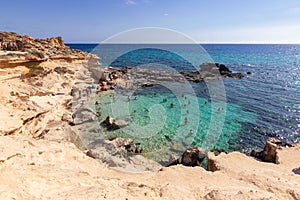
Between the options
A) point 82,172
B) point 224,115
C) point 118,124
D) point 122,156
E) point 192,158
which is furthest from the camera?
point 224,115

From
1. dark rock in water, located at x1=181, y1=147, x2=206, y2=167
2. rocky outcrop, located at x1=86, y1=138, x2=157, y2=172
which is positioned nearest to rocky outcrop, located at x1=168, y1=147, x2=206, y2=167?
A: dark rock in water, located at x1=181, y1=147, x2=206, y2=167

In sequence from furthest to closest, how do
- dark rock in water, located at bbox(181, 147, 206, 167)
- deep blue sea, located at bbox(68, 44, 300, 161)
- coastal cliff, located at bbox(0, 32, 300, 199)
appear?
deep blue sea, located at bbox(68, 44, 300, 161) → dark rock in water, located at bbox(181, 147, 206, 167) → coastal cliff, located at bbox(0, 32, 300, 199)

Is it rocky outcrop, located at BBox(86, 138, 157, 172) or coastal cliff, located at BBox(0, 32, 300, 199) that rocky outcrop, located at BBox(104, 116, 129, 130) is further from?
coastal cliff, located at BBox(0, 32, 300, 199)

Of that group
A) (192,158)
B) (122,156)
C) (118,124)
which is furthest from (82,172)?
(118,124)

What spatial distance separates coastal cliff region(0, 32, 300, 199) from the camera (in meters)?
5.25

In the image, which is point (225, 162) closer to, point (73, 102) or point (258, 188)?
point (258, 188)

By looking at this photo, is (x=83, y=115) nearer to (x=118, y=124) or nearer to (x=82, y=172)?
(x=118, y=124)

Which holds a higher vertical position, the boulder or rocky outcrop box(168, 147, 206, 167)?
the boulder

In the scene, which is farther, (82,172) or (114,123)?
(114,123)

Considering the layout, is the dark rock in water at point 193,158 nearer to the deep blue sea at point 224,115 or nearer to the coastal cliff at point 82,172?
the coastal cliff at point 82,172

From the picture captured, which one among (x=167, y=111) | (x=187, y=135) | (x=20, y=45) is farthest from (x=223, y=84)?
(x=20, y=45)

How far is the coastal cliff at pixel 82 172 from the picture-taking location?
5.25m

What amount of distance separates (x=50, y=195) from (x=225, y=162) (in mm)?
8658

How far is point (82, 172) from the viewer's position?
22.0 feet
